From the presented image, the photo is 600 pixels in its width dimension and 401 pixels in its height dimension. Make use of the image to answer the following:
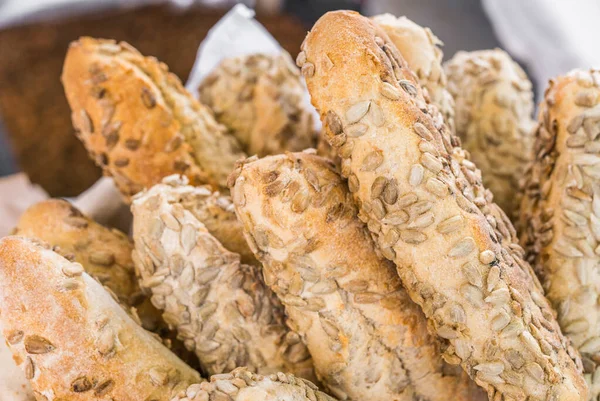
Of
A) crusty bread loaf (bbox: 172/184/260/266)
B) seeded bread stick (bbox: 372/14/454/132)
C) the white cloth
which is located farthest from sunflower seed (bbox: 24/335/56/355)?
the white cloth

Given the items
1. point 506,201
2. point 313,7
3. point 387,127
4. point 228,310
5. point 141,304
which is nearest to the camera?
point 387,127

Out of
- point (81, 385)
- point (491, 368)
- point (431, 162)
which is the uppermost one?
point (431, 162)

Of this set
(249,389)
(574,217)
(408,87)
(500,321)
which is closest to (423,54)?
(408,87)

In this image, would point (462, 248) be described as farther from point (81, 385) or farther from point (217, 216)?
point (81, 385)

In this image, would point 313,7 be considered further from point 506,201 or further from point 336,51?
point 336,51

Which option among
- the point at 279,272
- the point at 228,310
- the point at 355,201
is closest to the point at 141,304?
the point at 228,310

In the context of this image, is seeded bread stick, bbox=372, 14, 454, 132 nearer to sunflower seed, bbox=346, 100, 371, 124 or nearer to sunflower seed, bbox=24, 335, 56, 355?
sunflower seed, bbox=346, 100, 371, 124
